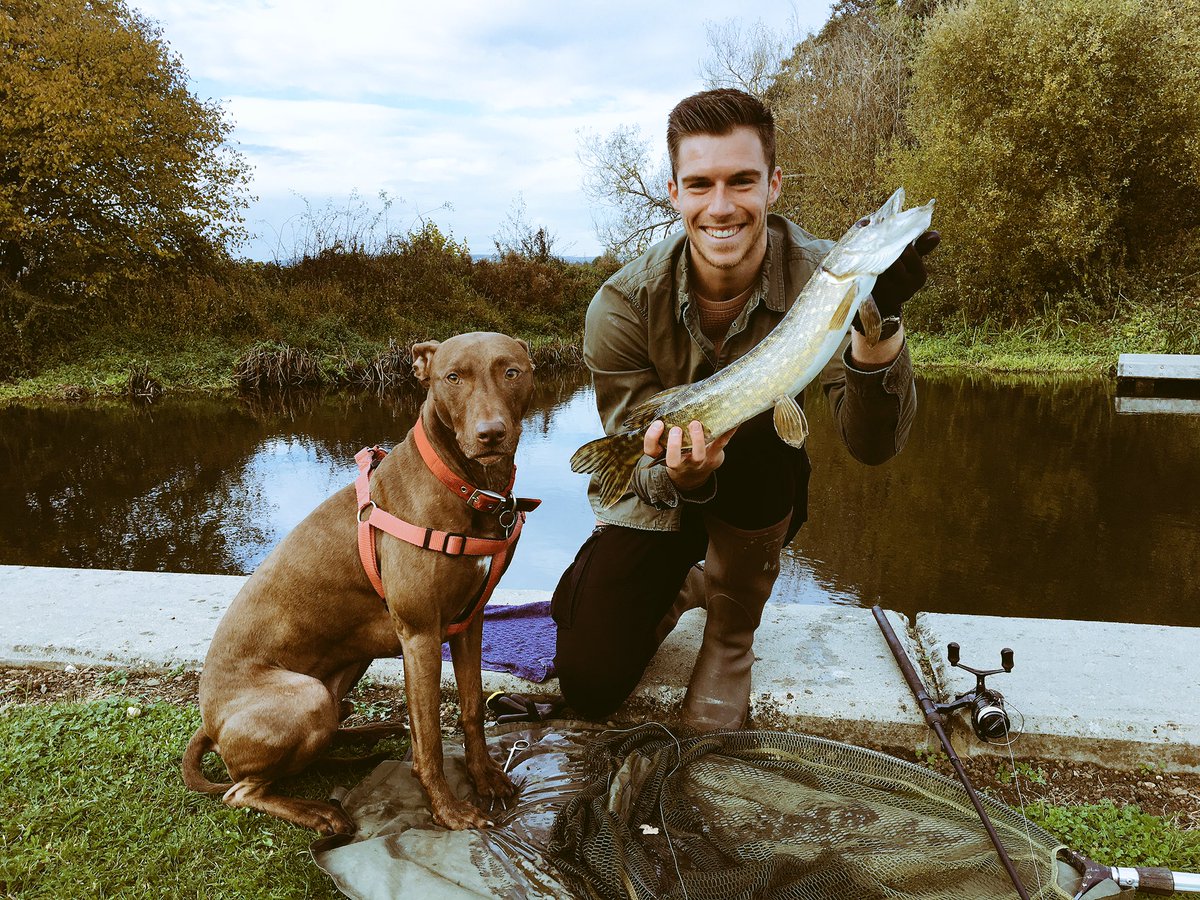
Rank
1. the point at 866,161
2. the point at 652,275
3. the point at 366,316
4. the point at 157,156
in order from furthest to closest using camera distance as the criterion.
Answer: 1. the point at 866,161
2. the point at 366,316
3. the point at 157,156
4. the point at 652,275

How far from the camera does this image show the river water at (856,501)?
593cm

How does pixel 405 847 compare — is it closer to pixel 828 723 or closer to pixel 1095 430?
pixel 828 723

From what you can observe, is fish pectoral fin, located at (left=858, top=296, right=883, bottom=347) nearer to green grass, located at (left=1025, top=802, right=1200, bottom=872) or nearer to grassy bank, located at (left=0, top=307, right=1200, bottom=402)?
green grass, located at (left=1025, top=802, right=1200, bottom=872)

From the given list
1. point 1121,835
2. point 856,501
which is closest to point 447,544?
point 1121,835

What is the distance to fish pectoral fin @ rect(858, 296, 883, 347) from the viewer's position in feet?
8.55

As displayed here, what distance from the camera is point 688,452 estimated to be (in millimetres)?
2838

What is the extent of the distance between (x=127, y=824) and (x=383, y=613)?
1037mm

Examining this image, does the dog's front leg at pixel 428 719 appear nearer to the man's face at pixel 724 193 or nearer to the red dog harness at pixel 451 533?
the red dog harness at pixel 451 533

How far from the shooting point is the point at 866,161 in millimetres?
24688

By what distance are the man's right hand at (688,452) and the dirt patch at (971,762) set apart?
1353 mm

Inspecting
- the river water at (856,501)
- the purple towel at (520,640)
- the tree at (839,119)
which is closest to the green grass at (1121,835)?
the purple towel at (520,640)

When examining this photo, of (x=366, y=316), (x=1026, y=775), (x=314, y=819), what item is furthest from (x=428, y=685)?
(x=366, y=316)

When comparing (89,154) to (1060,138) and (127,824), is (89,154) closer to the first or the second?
(127,824)

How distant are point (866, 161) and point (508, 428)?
25321mm
